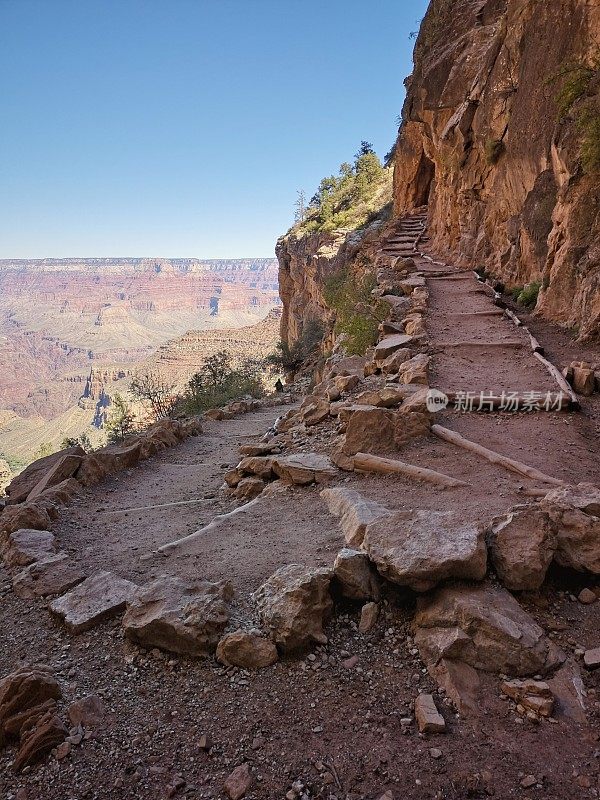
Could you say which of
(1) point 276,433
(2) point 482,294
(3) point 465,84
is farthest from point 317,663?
(3) point 465,84

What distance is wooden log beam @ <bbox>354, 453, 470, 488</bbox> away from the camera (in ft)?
12.7

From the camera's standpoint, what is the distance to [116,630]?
2.79 meters

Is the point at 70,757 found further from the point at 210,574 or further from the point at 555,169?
the point at 555,169

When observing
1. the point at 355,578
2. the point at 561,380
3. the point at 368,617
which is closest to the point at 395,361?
the point at 561,380

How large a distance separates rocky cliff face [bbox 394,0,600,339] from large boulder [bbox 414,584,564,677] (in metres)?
5.71

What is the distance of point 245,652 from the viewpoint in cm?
240

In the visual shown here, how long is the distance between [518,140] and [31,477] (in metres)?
12.1

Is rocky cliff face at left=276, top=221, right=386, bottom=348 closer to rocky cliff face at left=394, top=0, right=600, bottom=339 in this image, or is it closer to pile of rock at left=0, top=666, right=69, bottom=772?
rocky cliff face at left=394, top=0, right=600, bottom=339

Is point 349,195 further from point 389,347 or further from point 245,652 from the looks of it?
point 245,652

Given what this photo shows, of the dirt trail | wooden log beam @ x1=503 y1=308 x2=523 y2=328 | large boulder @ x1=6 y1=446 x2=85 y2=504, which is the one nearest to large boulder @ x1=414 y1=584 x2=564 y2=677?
the dirt trail

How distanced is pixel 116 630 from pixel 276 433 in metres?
4.14

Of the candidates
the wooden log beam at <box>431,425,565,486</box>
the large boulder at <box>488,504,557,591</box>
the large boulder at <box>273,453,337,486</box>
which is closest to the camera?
the large boulder at <box>488,504,557,591</box>

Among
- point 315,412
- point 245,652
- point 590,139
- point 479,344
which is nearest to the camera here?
point 245,652

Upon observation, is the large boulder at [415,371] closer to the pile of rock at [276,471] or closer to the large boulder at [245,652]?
the pile of rock at [276,471]
